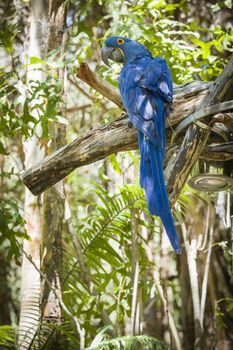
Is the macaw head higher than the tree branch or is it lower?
higher

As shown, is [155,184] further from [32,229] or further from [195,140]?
[32,229]

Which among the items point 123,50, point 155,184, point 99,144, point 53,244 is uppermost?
point 123,50

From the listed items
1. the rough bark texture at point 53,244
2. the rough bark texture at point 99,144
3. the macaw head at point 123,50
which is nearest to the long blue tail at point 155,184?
the rough bark texture at point 99,144

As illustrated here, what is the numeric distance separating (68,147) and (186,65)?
1.49 metres

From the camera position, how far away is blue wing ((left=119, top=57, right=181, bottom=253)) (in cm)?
179

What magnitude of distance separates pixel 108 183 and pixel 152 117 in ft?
6.58

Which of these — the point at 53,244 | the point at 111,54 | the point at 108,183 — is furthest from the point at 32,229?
the point at 111,54

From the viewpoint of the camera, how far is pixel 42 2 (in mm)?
3697

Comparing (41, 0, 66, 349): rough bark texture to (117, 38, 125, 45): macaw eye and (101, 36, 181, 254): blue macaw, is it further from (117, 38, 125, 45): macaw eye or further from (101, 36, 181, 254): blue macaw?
(101, 36, 181, 254): blue macaw

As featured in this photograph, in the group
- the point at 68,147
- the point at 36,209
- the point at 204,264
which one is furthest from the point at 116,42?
the point at 204,264

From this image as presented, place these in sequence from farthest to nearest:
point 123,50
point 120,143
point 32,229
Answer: point 32,229 → point 123,50 → point 120,143

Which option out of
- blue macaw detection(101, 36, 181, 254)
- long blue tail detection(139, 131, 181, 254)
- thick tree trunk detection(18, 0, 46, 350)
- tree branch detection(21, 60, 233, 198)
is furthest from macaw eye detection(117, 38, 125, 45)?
long blue tail detection(139, 131, 181, 254)

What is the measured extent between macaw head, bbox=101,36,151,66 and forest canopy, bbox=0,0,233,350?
16 cm

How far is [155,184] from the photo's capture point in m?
1.82
